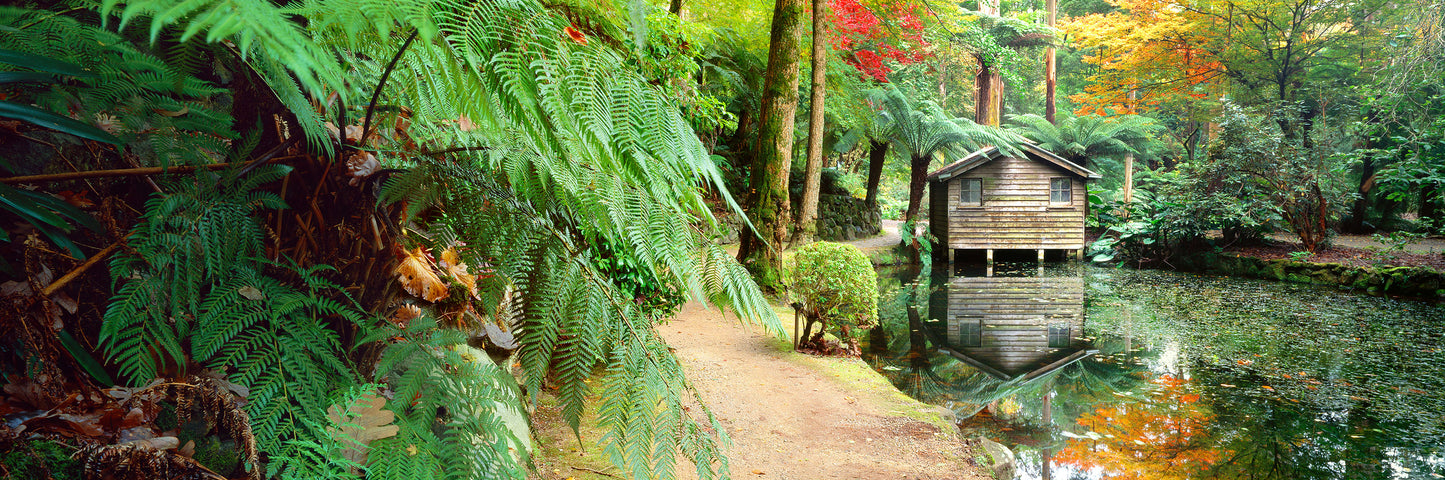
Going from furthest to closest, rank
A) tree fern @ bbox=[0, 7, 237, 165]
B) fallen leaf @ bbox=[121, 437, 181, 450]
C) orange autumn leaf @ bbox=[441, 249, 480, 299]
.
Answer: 1. orange autumn leaf @ bbox=[441, 249, 480, 299]
2. fallen leaf @ bbox=[121, 437, 181, 450]
3. tree fern @ bbox=[0, 7, 237, 165]

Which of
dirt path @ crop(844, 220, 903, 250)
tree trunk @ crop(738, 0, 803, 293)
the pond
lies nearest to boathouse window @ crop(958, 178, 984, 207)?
dirt path @ crop(844, 220, 903, 250)

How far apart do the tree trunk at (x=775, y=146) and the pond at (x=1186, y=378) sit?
4.67ft

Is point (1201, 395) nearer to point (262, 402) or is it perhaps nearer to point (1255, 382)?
point (1255, 382)

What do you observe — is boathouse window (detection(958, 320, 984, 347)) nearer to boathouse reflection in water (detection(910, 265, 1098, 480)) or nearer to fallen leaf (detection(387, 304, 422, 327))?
boathouse reflection in water (detection(910, 265, 1098, 480))

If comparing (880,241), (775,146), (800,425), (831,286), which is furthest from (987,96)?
(800,425)

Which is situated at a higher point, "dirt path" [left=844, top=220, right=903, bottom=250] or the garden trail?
the garden trail

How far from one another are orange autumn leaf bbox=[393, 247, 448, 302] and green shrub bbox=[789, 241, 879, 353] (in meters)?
4.08

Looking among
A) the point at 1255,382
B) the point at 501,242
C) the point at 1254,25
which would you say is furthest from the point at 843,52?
the point at 501,242

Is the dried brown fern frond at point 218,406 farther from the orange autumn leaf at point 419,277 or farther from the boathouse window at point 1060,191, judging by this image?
the boathouse window at point 1060,191

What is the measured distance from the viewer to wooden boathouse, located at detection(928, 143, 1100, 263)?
51.6 feet

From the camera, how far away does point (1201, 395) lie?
19.1 ft

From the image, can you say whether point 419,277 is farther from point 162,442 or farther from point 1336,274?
point 1336,274

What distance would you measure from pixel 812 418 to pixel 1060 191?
13.7m

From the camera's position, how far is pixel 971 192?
630 inches
